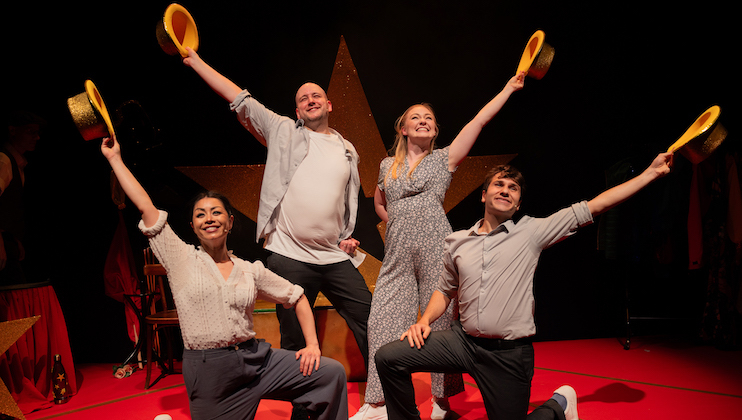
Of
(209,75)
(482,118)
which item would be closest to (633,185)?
(482,118)

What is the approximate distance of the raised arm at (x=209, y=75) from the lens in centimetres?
249

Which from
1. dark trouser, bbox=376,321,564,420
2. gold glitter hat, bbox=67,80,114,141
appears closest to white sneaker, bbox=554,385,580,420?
dark trouser, bbox=376,321,564,420

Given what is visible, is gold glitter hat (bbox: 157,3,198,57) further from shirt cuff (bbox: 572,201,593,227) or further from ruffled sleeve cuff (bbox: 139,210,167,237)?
shirt cuff (bbox: 572,201,593,227)

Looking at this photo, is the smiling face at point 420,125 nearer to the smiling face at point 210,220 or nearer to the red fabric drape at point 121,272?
the smiling face at point 210,220

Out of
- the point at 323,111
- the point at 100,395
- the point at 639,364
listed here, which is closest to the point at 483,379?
the point at 323,111

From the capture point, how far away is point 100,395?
3309 millimetres

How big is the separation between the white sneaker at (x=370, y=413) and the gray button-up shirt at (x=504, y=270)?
86cm

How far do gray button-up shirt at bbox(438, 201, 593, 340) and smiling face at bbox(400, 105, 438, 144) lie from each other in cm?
79

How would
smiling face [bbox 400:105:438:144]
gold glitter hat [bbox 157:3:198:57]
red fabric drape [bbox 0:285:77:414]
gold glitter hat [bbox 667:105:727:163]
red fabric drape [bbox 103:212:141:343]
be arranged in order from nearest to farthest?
gold glitter hat [bbox 667:105:727:163], gold glitter hat [bbox 157:3:198:57], smiling face [bbox 400:105:438:144], red fabric drape [bbox 0:285:77:414], red fabric drape [bbox 103:212:141:343]

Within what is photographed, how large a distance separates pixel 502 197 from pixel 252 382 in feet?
4.44

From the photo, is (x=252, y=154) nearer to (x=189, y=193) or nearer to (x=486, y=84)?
(x=189, y=193)

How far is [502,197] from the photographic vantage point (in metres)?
2.19

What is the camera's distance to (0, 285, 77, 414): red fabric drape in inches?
121

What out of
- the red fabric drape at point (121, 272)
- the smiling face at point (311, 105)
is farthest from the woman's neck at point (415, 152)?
the red fabric drape at point (121, 272)
